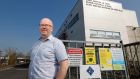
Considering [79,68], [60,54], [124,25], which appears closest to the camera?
[60,54]

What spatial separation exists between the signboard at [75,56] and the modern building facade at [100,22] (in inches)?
515

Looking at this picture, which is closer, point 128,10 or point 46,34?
point 46,34

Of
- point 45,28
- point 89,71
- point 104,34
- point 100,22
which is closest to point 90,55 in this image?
point 89,71

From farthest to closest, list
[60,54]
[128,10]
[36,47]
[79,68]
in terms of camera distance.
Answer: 1. [128,10]
2. [79,68]
3. [36,47]
4. [60,54]

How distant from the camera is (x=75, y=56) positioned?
6402 mm

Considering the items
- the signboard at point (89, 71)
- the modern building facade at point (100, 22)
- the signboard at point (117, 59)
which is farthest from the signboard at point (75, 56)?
the modern building facade at point (100, 22)

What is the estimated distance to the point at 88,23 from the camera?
20.3 m

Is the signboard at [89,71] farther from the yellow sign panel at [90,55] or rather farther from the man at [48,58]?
the man at [48,58]

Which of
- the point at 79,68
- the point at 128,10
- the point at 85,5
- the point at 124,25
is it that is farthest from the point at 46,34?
the point at 128,10

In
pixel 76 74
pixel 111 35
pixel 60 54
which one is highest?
pixel 111 35

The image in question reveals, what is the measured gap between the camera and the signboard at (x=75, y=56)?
250 inches

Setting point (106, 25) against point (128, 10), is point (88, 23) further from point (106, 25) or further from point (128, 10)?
point (128, 10)

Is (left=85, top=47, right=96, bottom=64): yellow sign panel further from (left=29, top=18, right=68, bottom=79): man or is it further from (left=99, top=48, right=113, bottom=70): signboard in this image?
(left=29, top=18, right=68, bottom=79): man

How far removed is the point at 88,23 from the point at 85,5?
2.29 meters
